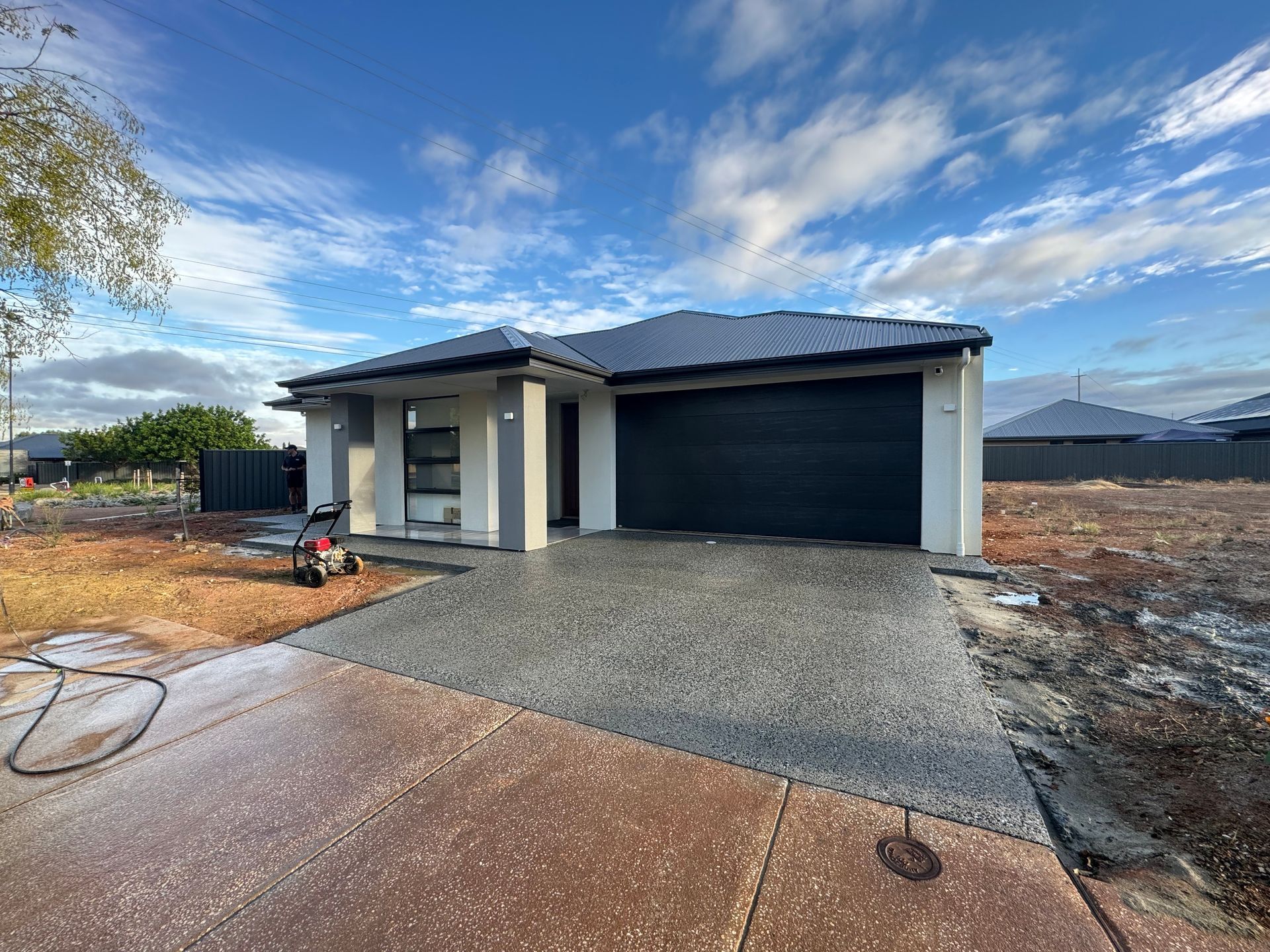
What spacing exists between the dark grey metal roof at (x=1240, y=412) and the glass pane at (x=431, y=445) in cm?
4639

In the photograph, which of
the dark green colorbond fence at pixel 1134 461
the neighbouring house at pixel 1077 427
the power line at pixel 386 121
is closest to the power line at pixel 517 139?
the power line at pixel 386 121

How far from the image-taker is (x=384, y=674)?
3568 mm

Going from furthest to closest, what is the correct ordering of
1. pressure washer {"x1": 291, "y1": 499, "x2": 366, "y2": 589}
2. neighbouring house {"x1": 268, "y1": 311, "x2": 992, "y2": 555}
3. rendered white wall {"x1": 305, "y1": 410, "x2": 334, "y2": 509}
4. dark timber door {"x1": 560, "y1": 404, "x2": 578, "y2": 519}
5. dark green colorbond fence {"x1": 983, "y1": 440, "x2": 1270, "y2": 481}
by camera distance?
dark green colorbond fence {"x1": 983, "y1": 440, "x2": 1270, "y2": 481} → rendered white wall {"x1": 305, "y1": 410, "x2": 334, "y2": 509} → dark timber door {"x1": 560, "y1": 404, "x2": 578, "y2": 519} → neighbouring house {"x1": 268, "y1": 311, "x2": 992, "y2": 555} → pressure washer {"x1": 291, "y1": 499, "x2": 366, "y2": 589}

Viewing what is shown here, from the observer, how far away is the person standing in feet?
42.3

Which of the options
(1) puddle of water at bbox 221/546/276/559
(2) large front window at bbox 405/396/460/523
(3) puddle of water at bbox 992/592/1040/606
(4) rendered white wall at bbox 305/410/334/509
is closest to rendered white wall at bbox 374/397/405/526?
(2) large front window at bbox 405/396/460/523

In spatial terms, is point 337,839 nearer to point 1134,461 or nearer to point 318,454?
point 318,454

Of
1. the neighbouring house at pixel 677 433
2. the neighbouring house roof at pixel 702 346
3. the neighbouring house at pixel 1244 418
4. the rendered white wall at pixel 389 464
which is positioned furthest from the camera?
the neighbouring house at pixel 1244 418

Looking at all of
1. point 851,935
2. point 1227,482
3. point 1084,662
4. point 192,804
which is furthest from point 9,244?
point 1227,482

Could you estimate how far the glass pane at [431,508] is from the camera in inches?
386

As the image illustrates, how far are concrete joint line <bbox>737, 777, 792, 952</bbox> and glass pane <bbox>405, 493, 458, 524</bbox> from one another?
8581 millimetres

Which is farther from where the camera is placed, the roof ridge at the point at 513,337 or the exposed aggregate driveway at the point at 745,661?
the roof ridge at the point at 513,337

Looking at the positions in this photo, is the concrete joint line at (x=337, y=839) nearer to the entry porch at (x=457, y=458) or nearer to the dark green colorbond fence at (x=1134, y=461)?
the entry porch at (x=457, y=458)

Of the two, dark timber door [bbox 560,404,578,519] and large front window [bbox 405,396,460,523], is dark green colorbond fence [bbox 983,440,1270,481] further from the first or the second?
large front window [bbox 405,396,460,523]

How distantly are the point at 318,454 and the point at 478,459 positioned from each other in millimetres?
5375
